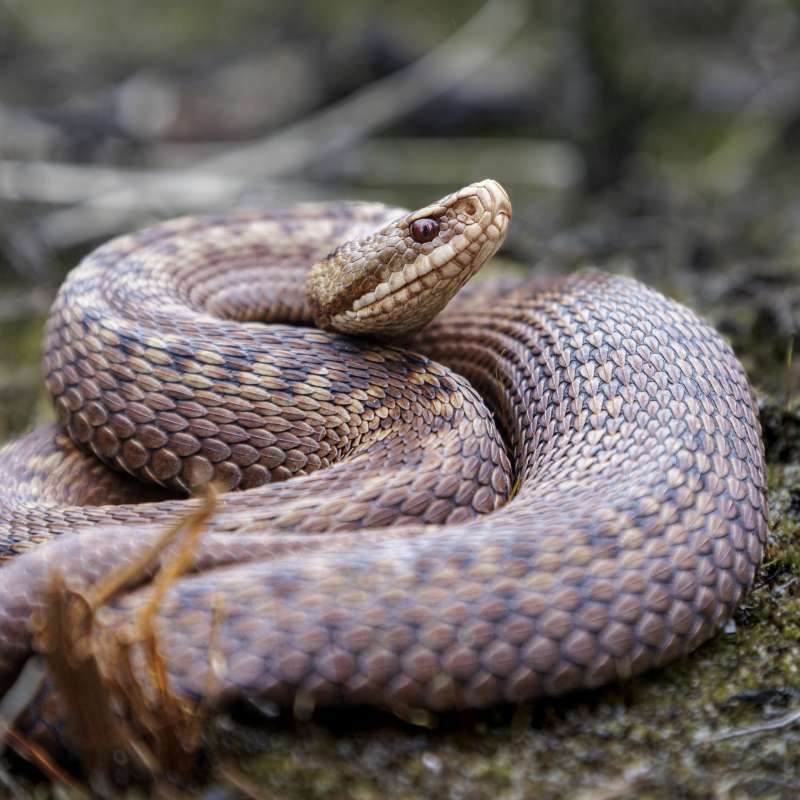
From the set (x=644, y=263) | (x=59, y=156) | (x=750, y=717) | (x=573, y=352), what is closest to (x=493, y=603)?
(x=750, y=717)

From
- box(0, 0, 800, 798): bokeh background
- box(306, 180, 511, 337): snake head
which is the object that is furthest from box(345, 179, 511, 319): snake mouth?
box(0, 0, 800, 798): bokeh background

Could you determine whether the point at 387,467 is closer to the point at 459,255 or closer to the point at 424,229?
the point at 459,255

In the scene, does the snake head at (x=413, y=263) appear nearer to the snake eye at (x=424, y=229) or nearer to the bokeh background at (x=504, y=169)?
the snake eye at (x=424, y=229)

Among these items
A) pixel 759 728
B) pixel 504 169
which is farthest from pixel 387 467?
pixel 504 169

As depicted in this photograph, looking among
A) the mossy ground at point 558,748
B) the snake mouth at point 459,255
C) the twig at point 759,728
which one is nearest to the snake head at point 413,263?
the snake mouth at point 459,255

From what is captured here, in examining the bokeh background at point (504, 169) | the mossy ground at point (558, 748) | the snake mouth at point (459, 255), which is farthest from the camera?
the snake mouth at point (459, 255)

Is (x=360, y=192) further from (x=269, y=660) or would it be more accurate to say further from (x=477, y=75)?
(x=269, y=660)
